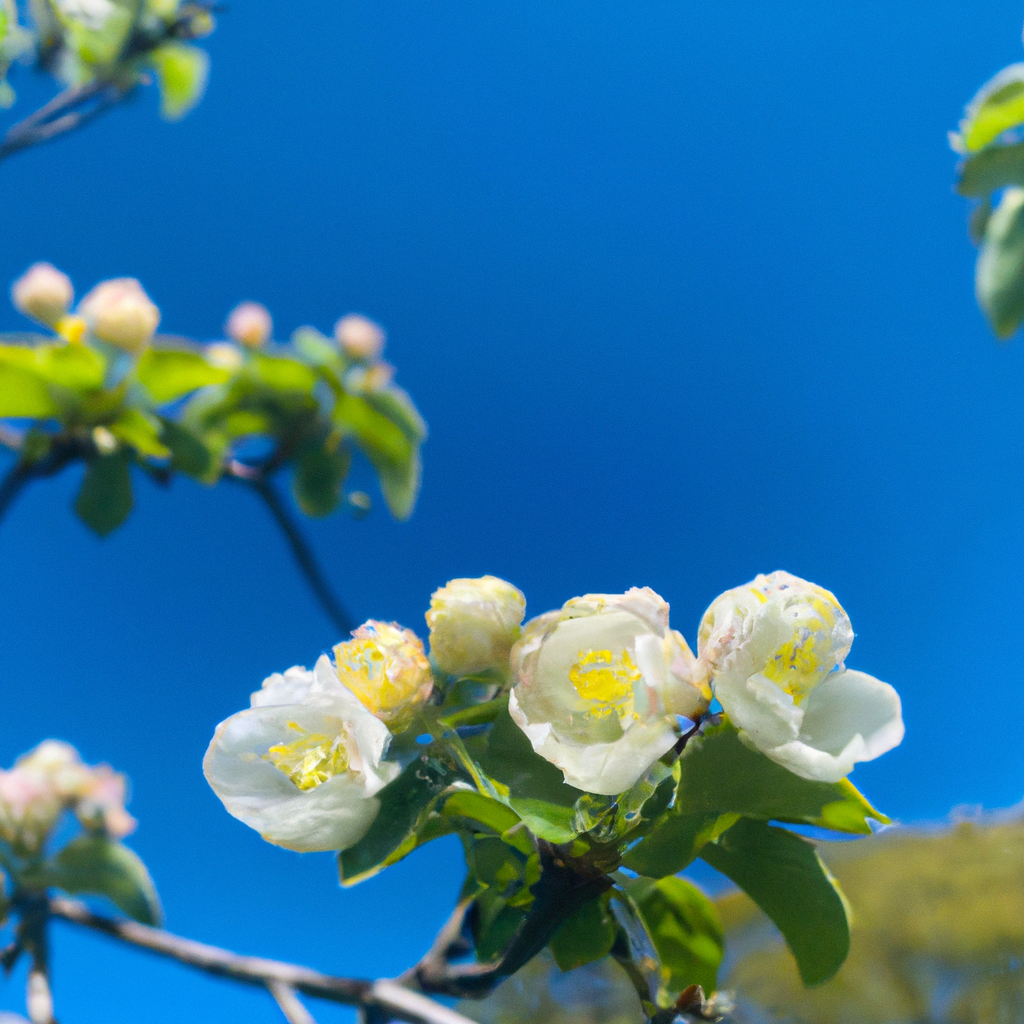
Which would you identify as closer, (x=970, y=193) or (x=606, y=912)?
(x=606, y=912)

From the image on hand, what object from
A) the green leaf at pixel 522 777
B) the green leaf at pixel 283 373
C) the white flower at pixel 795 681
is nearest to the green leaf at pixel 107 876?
the green leaf at pixel 283 373

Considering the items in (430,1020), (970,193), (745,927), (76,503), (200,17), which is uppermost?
(200,17)

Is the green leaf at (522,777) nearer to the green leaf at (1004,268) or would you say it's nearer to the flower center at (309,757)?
the flower center at (309,757)

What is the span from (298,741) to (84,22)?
1.14 meters

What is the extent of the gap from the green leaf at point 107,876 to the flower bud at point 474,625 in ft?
3.13

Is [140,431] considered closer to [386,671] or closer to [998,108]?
[386,671]

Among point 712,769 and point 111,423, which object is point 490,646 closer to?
point 712,769

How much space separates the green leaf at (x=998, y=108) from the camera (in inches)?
Result: 57.3

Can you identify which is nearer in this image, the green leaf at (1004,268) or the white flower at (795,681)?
the white flower at (795,681)

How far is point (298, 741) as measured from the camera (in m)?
0.47

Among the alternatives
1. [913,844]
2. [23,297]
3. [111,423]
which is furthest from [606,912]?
[23,297]

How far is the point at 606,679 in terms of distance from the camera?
0.43 metres

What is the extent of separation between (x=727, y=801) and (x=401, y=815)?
168 mm

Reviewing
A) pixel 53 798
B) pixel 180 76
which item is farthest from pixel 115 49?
pixel 53 798
